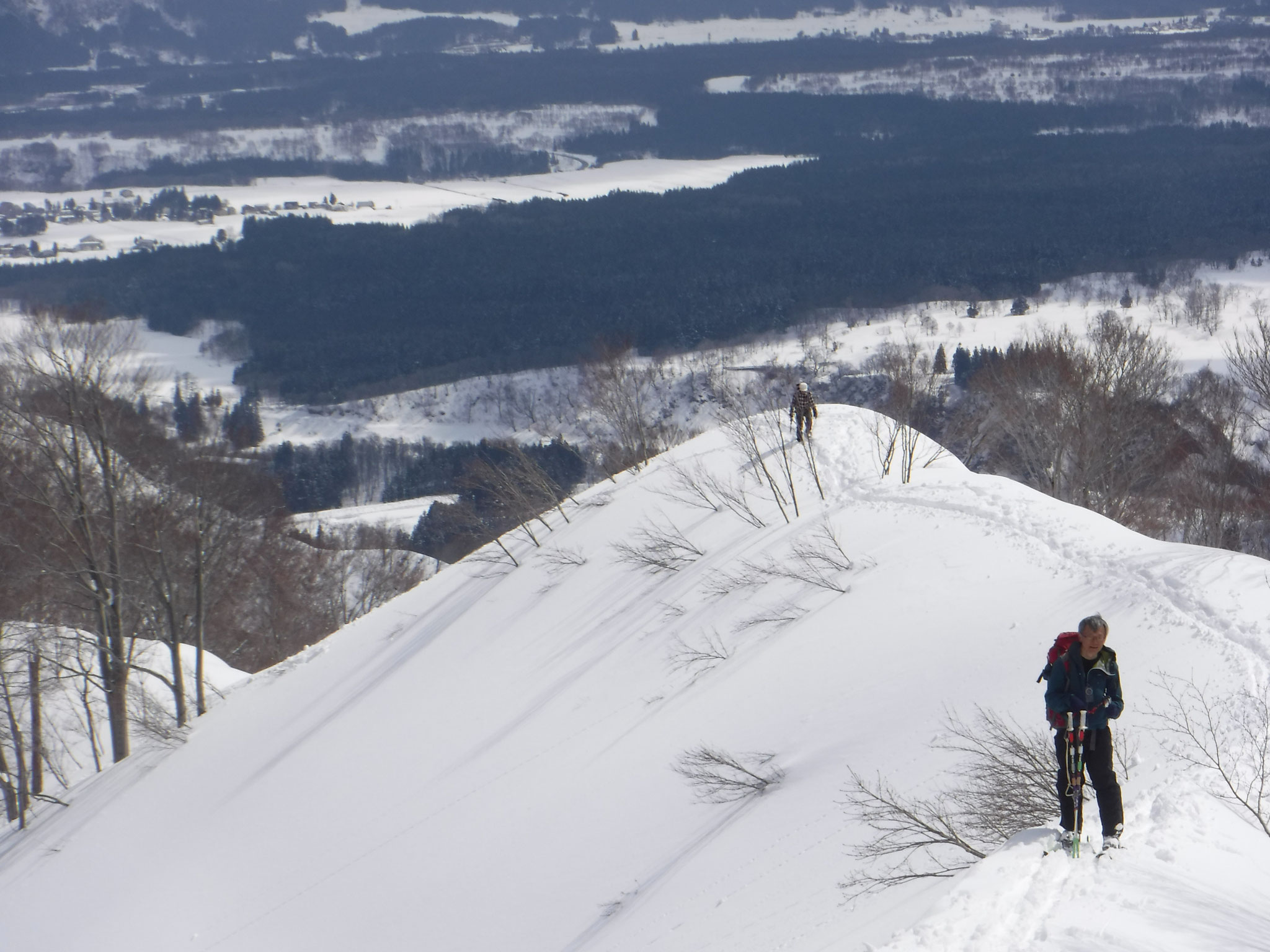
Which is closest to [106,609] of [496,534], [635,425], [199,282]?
[496,534]

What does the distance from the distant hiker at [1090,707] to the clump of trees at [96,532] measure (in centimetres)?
2198

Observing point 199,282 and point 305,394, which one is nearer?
point 305,394

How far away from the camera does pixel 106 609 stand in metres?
27.9

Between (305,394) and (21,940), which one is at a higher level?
(21,940)

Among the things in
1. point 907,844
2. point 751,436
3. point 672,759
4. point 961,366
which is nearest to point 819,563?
point 672,759

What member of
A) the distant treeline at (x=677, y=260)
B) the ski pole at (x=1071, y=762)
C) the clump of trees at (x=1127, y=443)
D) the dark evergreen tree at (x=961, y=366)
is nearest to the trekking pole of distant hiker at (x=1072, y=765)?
the ski pole at (x=1071, y=762)

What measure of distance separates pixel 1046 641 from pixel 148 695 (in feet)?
84.4

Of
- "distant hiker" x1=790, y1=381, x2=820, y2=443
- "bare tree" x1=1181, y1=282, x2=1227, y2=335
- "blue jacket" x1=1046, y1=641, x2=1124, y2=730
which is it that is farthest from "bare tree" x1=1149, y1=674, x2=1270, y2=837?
"bare tree" x1=1181, y1=282, x2=1227, y2=335

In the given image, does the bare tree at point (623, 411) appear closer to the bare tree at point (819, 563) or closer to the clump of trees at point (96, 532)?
the clump of trees at point (96, 532)

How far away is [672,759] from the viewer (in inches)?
674

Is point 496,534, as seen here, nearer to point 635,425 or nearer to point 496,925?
point 635,425

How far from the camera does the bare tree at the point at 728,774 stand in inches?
598

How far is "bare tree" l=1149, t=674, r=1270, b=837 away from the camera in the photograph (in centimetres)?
970

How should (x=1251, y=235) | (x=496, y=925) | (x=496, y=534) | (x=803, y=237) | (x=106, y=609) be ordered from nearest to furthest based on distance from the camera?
(x=496, y=925) < (x=106, y=609) < (x=496, y=534) < (x=1251, y=235) < (x=803, y=237)
